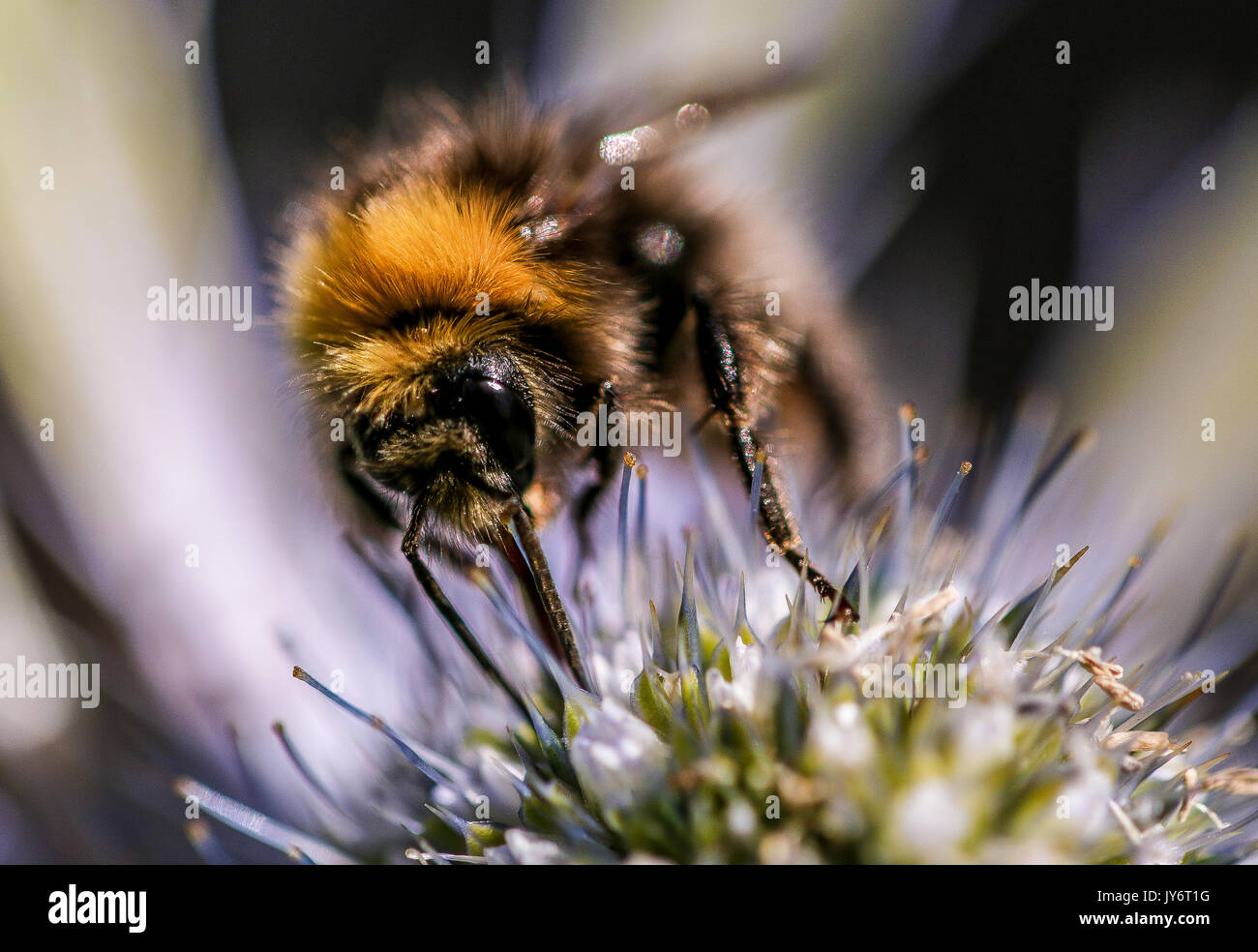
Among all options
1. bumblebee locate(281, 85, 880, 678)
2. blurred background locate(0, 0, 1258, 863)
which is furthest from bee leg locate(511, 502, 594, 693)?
blurred background locate(0, 0, 1258, 863)

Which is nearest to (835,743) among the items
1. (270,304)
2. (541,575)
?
(541,575)

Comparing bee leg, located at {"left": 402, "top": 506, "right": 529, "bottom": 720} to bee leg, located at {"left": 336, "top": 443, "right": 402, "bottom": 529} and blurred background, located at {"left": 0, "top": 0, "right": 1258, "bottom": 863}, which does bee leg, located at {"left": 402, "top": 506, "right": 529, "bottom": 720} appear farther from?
blurred background, located at {"left": 0, "top": 0, "right": 1258, "bottom": 863}

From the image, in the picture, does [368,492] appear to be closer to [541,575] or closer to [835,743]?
[541,575]
